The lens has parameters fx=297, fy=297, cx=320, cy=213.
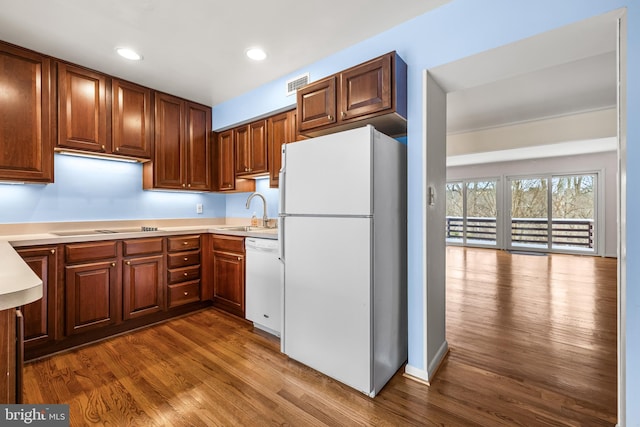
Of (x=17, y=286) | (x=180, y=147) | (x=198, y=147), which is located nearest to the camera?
(x=17, y=286)

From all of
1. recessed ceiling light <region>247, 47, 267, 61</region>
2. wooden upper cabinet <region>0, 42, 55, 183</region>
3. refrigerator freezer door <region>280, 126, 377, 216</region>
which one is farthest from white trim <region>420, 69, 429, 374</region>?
wooden upper cabinet <region>0, 42, 55, 183</region>

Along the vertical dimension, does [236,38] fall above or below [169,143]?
above

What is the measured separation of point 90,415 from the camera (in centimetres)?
162

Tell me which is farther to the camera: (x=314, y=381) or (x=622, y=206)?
(x=314, y=381)

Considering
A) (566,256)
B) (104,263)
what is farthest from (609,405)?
(566,256)

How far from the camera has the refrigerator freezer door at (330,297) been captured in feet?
5.91

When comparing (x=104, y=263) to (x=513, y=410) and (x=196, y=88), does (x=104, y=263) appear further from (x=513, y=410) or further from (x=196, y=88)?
(x=513, y=410)

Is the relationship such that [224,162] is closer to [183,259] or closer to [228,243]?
[228,243]

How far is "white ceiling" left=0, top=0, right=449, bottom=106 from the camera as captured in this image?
1911 mm

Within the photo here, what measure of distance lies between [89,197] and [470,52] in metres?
3.52

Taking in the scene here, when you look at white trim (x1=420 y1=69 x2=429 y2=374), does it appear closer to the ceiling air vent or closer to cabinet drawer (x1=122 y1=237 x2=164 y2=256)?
the ceiling air vent

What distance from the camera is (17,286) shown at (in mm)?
813

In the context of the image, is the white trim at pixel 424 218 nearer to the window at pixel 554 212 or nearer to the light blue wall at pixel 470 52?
the light blue wall at pixel 470 52

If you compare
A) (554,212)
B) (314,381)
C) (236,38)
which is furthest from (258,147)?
(554,212)
